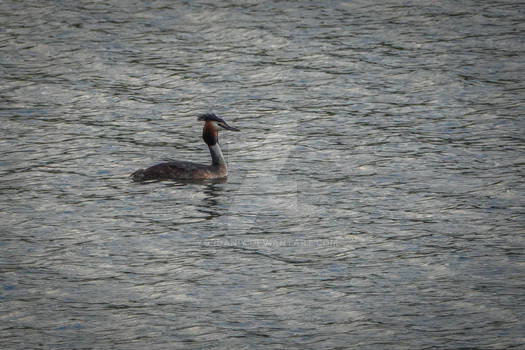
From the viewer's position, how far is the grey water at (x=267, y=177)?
43.3 feet

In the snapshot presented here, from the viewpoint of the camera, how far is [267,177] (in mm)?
19547

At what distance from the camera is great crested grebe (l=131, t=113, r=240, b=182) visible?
62.7ft

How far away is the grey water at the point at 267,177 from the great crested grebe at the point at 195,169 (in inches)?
9.2

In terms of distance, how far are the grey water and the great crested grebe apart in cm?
23

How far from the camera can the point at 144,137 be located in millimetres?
21969

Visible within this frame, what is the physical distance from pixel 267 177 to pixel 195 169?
1.41 metres

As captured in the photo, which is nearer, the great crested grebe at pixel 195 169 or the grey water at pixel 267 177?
the grey water at pixel 267 177

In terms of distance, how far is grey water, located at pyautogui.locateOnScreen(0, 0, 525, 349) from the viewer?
1319 centimetres

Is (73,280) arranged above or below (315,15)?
below

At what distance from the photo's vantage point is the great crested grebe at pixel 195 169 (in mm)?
19125

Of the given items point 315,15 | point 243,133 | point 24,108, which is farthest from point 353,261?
point 315,15

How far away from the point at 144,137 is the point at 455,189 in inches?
284

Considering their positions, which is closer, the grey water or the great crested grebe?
the grey water

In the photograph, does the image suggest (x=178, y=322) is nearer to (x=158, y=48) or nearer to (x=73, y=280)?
(x=73, y=280)
